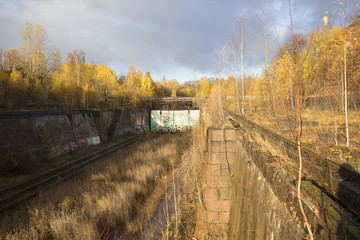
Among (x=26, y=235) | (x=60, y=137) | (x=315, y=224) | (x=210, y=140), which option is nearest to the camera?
(x=315, y=224)

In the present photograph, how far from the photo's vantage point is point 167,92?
7931 centimetres

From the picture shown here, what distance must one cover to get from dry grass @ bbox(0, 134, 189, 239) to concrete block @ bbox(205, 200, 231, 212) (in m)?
2.93

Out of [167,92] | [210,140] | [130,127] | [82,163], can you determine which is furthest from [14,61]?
[210,140]

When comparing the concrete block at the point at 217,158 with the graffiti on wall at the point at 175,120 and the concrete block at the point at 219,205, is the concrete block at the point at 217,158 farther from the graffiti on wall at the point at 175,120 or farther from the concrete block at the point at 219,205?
the graffiti on wall at the point at 175,120

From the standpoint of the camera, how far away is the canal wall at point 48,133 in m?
12.0

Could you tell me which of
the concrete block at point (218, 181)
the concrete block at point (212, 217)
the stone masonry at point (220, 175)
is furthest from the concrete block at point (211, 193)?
the concrete block at point (212, 217)

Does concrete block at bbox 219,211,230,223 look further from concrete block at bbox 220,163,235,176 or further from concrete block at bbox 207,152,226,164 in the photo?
concrete block at bbox 207,152,226,164

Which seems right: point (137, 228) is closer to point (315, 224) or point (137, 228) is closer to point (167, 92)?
point (315, 224)

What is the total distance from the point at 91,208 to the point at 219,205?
4958 millimetres

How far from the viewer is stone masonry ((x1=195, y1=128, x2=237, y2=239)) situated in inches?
215

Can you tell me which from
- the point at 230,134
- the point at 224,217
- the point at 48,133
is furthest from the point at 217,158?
the point at 48,133

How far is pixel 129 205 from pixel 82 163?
7251 mm

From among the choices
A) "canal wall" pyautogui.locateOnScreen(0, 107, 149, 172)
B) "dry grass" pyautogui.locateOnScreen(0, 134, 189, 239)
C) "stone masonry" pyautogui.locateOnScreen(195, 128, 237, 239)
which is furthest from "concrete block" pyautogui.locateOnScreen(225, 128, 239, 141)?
"canal wall" pyautogui.locateOnScreen(0, 107, 149, 172)

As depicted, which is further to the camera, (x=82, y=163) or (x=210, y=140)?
(x=82, y=163)
